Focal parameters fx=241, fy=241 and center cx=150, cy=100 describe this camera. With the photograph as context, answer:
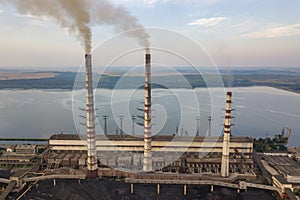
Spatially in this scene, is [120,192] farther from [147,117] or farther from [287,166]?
[287,166]

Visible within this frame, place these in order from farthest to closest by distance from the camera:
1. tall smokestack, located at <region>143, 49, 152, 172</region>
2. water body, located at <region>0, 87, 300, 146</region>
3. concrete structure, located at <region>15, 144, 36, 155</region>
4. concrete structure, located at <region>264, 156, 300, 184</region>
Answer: water body, located at <region>0, 87, 300, 146</region>, concrete structure, located at <region>15, 144, 36, 155</region>, tall smokestack, located at <region>143, 49, 152, 172</region>, concrete structure, located at <region>264, 156, 300, 184</region>

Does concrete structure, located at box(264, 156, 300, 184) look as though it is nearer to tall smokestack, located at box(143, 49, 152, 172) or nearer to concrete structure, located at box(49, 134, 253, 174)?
concrete structure, located at box(49, 134, 253, 174)

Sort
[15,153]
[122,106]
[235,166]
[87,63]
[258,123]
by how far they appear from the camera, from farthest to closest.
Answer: [122,106]
[258,123]
[15,153]
[235,166]
[87,63]

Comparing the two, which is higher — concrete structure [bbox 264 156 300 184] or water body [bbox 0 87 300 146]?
concrete structure [bbox 264 156 300 184]

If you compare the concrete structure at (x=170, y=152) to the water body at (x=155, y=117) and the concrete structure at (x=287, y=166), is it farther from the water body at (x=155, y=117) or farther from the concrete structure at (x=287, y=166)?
the water body at (x=155, y=117)

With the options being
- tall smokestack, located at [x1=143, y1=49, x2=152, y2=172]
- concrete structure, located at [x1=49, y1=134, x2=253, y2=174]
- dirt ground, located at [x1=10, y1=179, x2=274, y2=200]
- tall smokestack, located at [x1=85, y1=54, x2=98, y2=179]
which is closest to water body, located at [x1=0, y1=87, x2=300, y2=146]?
concrete structure, located at [x1=49, y1=134, x2=253, y2=174]

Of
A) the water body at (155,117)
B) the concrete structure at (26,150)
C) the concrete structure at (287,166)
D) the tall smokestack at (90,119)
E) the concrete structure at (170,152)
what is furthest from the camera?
the water body at (155,117)

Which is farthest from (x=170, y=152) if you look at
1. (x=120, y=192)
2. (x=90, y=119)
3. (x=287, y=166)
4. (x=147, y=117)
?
(x=287, y=166)

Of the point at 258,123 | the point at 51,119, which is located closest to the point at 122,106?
the point at 51,119

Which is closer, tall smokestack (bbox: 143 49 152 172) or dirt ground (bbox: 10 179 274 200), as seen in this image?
dirt ground (bbox: 10 179 274 200)

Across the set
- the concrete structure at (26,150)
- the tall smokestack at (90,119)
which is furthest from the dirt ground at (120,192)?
the concrete structure at (26,150)

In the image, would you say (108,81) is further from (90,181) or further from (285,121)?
(90,181)
